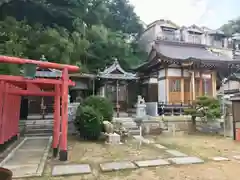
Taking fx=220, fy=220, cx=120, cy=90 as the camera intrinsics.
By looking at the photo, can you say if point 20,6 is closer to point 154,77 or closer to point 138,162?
point 154,77

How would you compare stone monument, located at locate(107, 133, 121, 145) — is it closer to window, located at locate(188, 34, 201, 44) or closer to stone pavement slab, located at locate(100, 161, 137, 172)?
stone pavement slab, located at locate(100, 161, 137, 172)

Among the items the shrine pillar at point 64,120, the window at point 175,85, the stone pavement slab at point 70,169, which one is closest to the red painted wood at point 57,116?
the shrine pillar at point 64,120

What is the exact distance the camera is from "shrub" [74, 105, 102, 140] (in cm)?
1031

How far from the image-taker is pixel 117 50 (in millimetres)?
21625

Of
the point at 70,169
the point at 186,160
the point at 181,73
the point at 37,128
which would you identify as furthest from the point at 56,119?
the point at 181,73

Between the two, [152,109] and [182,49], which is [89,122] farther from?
[182,49]

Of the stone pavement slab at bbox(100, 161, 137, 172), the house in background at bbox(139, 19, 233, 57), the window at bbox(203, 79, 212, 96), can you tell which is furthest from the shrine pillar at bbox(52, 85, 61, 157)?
the house in background at bbox(139, 19, 233, 57)

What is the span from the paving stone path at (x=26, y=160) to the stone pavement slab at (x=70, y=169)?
383mm

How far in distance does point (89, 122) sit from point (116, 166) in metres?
4.49

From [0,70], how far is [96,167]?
8.31m

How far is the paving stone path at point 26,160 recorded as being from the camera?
18.3ft

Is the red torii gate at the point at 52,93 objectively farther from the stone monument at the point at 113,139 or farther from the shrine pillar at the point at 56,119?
the stone monument at the point at 113,139

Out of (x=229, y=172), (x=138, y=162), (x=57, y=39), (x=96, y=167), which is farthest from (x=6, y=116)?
(x=57, y=39)

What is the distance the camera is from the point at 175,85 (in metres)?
18.0
